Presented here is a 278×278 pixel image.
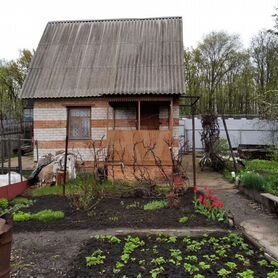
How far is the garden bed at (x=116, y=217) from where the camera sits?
6.68m

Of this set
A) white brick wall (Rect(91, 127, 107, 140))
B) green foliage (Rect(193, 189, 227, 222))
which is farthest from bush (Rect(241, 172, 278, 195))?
white brick wall (Rect(91, 127, 107, 140))

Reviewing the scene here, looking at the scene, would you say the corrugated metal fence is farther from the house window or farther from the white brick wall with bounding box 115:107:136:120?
the house window

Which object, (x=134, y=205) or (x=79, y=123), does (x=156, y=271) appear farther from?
(x=79, y=123)

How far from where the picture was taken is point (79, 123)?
591 inches

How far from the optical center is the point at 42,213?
750cm

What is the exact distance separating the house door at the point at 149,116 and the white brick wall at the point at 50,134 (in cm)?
326

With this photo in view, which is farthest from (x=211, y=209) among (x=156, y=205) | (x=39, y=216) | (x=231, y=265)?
(x=39, y=216)

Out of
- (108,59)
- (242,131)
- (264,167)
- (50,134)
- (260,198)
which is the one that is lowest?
(260,198)

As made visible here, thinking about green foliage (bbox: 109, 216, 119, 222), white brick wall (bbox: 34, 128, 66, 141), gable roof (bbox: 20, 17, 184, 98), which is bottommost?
green foliage (bbox: 109, 216, 119, 222)

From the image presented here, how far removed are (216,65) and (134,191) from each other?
27.4m

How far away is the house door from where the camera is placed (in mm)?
14898

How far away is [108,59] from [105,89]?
2.05 meters

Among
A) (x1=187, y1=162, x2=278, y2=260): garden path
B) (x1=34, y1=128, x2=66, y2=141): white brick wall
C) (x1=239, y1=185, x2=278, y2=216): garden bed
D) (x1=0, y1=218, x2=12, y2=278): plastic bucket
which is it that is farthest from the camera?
(x1=34, y1=128, x2=66, y2=141): white brick wall

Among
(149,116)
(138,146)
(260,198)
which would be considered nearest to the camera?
(260,198)
